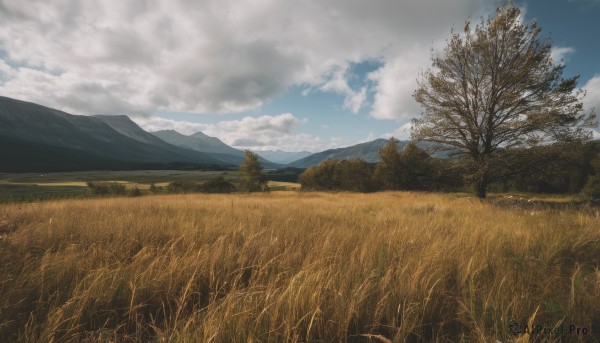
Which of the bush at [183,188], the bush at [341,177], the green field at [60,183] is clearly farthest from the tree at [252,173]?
the green field at [60,183]

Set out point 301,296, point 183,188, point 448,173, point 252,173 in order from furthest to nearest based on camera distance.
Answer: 1. point 183,188
2. point 252,173
3. point 448,173
4. point 301,296

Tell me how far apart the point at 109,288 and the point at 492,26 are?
19362mm

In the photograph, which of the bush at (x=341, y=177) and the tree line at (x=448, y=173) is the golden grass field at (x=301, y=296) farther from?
the bush at (x=341, y=177)

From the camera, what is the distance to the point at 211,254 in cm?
326

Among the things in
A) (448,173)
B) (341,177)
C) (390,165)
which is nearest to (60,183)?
(341,177)

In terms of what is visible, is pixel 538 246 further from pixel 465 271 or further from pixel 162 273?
pixel 162 273

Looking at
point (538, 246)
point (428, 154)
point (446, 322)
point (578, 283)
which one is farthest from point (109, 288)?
point (428, 154)

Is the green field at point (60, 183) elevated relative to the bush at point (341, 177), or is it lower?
lower

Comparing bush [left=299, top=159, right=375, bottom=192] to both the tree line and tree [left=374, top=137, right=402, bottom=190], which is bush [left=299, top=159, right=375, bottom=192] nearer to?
the tree line

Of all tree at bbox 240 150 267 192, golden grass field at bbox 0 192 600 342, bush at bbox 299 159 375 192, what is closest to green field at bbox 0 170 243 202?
tree at bbox 240 150 267 192

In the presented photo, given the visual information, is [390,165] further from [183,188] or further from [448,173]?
[183,188]

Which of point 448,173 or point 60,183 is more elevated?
point 448,173

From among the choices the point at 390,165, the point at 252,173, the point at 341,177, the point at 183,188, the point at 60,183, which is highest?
the point at 390,165

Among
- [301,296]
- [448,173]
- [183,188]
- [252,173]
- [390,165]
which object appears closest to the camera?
[301,296]
